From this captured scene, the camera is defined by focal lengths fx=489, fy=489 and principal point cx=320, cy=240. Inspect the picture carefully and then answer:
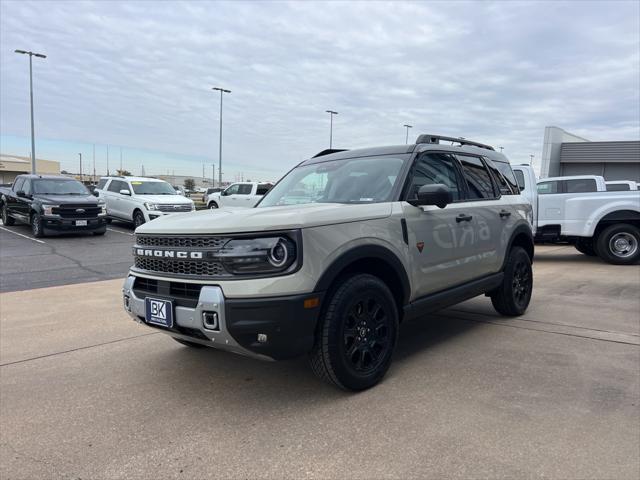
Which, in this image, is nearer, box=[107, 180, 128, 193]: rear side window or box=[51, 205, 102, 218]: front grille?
box=[51, 205, 102, 218]: front grille

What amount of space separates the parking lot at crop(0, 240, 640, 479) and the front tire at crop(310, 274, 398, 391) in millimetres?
175

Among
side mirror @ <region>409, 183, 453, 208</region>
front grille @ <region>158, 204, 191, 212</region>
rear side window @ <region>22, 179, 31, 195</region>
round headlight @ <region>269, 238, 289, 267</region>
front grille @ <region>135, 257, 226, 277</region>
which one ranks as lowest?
front grille @ <region>158, 204, 191, 212</region>

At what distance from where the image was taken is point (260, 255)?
3.02m

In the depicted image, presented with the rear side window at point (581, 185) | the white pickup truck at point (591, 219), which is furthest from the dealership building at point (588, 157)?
the white pickup truck at point (591, 219)

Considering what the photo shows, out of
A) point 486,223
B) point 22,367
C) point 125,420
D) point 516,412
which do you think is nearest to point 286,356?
point 125,420

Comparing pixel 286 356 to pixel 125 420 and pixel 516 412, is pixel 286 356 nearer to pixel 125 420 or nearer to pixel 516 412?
pixel 125 420

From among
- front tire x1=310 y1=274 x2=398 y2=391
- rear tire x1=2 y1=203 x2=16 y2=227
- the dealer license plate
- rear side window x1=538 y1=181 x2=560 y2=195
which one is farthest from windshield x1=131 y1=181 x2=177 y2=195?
front tire x1=310 y1=274 x2=398 y2=391

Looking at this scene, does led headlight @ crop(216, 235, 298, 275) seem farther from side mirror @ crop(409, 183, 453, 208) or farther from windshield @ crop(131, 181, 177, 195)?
windshield @ crop(131, 181, 177, 195)

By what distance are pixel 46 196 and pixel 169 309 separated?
12874 mm

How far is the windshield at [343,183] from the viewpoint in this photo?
408 cm

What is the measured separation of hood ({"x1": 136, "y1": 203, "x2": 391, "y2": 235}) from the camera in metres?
3.06

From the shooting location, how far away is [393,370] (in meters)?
3.99

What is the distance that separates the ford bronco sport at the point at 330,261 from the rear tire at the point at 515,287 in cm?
64

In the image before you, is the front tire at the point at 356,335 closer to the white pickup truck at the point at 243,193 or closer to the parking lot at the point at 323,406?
the parking lot at the point at 323,406
